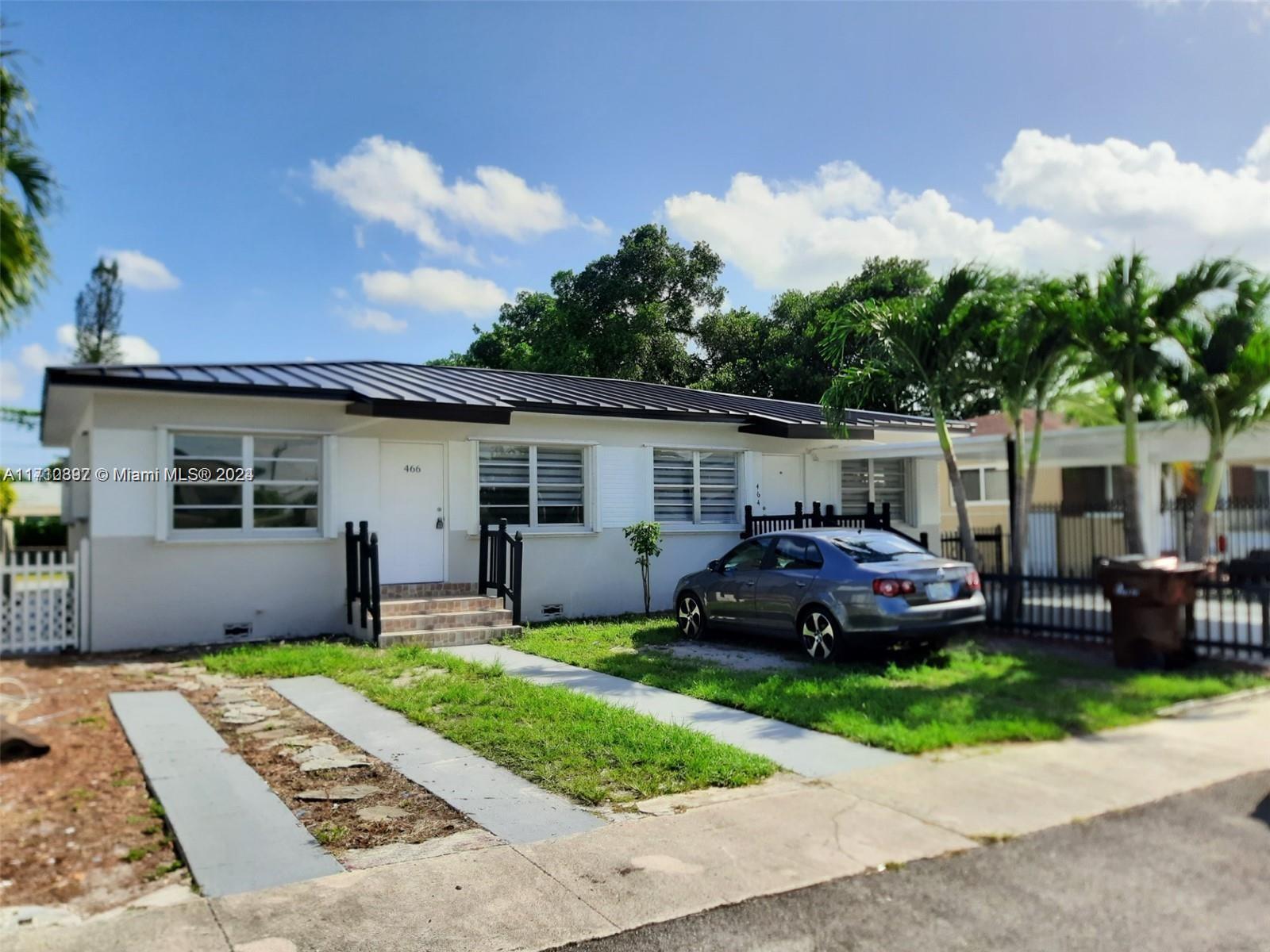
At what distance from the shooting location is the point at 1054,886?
14.6ft

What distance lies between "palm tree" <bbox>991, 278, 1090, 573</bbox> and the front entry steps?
273 inches

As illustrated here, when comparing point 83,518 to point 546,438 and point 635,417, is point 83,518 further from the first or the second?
point 635,417

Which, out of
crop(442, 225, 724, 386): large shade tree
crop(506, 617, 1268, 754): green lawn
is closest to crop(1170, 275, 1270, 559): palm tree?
crop(506, 617, 1268, 754): green lawn

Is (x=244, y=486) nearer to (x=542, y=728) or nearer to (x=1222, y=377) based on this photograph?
(x=542, y=728)

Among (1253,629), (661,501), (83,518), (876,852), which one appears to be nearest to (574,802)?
(876,852)

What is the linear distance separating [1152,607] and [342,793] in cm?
805

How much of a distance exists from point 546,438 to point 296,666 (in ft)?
18.5

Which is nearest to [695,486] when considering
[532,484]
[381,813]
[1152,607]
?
[532,484]

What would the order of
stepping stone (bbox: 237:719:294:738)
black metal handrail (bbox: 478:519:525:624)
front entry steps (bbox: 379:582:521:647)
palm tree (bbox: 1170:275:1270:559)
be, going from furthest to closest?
black metal handrail (bbox: 478:519:525:624) < front entry steps (bbox: 379:582:521:647) < palm tree (bbox: 1170:275:1270:559) < stepping stone (bbox: 237:719:294:738)

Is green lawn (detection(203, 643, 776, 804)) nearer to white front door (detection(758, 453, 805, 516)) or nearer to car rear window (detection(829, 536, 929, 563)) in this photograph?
car rear window (detection(829, 536, 929, 563))

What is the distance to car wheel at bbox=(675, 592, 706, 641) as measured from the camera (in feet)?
38.4

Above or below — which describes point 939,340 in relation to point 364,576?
above

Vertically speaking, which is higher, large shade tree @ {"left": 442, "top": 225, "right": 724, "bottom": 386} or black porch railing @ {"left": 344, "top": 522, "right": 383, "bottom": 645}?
large shade tree @ {"left": 442, "top": 225, "right": 724, "bottom": 386}

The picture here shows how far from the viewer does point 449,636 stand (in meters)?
12.0
